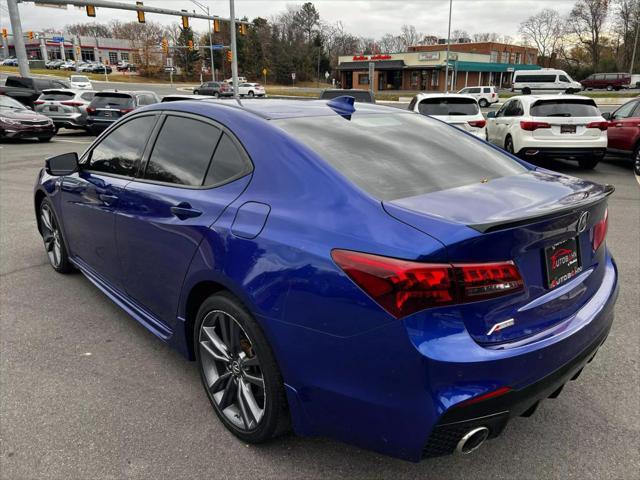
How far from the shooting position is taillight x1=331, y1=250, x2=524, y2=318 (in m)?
1.78

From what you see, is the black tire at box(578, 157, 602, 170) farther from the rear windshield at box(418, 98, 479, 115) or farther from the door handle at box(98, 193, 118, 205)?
the door handle at box(98, 193, 118, 205)

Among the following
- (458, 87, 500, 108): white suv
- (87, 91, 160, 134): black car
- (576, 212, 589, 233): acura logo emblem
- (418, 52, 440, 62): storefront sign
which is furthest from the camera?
(418, 52, 440, 62): storefront sign

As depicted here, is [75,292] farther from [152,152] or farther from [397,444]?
[397,444]

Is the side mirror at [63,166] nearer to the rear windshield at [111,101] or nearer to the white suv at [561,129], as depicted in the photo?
the white suv at [561,129]

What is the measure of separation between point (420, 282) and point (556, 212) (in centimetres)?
69

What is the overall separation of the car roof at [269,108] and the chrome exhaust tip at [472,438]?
1774mm

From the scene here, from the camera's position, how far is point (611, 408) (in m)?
2.81

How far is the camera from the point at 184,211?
268 centimetres

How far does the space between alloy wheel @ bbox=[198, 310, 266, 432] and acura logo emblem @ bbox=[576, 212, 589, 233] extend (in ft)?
5.02

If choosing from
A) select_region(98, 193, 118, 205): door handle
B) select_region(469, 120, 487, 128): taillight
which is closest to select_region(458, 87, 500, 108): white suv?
select_region(469, 120, 487, 128): taillight

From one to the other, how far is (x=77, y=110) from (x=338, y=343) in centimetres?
2013

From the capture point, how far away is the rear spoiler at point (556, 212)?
1.85 meters

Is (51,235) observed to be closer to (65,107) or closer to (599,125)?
(599,125)

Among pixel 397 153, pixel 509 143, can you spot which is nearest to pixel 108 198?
pixel 397 153
